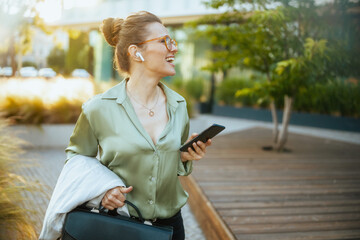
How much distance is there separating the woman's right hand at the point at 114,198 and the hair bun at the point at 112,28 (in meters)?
0.73

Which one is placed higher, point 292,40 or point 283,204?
point 292,40

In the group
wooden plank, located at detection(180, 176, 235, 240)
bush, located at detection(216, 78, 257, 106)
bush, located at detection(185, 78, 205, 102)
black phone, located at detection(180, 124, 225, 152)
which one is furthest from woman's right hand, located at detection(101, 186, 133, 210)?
bush, located at detection(185, 78, 205, 102)

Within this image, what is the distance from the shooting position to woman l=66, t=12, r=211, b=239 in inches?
61.8

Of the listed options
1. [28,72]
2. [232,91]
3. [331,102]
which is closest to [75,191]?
[331,102]

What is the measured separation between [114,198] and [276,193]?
2.83 meters

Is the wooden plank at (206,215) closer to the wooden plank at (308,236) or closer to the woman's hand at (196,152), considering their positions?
the wooden plank at (308,236)

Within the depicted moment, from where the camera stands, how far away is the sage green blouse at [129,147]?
1.56m

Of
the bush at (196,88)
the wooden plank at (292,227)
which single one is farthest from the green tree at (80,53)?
the wooden plank at (292,227)

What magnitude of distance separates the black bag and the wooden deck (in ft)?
4.92

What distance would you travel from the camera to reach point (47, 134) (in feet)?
23.3

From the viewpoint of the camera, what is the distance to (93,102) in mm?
1589

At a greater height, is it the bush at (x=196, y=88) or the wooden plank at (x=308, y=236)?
the wooden plank at (x=308, y=236)

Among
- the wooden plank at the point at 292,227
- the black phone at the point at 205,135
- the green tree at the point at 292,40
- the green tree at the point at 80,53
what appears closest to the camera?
the black phone at the point at 205,135

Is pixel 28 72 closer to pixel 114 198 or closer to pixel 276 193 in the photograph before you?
pixel 276 193
